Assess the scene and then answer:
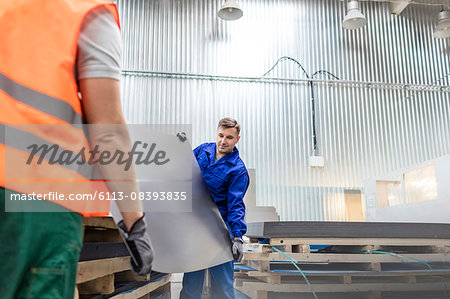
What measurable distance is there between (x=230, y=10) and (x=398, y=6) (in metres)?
3.80

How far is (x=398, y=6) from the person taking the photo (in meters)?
8.05

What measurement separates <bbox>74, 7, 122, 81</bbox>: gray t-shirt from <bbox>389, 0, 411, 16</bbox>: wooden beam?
8.43m

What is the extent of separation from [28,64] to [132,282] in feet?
5.95

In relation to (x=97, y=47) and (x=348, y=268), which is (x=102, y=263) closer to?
(x=97, y=47)

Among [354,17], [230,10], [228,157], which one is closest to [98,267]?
[228,157]

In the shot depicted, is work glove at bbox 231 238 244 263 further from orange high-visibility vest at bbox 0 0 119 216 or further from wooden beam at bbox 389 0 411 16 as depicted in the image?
wooden beam at bbox 389 0 411 16

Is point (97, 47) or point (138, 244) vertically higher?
point (97, 47)

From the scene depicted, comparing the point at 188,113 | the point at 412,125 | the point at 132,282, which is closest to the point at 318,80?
the point at 412,125

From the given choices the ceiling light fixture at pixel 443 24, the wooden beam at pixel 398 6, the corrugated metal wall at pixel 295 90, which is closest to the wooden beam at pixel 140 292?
the corrugated metal wall at pixel 295 90

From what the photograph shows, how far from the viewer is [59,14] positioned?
0.79m

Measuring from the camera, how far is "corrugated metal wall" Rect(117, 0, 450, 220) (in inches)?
276

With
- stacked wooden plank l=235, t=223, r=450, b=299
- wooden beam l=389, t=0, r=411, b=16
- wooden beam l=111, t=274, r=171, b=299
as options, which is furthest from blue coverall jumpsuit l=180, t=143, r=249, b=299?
wooden beam l=389, t=0, r=411, b=16

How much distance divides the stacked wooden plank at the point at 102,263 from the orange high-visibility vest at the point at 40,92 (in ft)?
2.79

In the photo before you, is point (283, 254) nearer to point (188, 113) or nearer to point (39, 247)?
point (39, 247)
